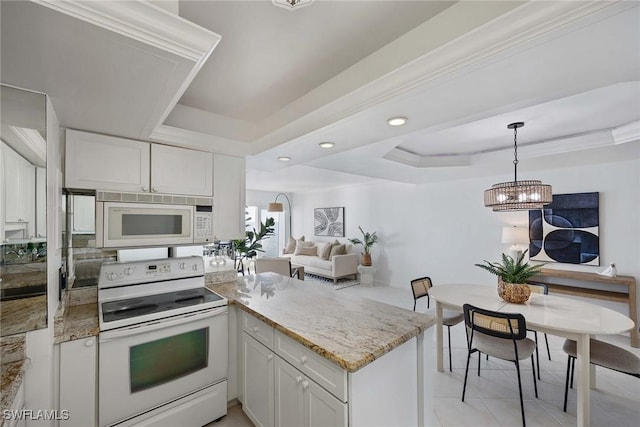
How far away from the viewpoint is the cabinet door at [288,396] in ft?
4.78

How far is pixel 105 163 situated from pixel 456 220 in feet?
17.1

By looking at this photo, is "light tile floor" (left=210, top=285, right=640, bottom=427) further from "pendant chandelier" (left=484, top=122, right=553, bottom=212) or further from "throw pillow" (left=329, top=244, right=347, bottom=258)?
"throw pillow" (left=329, top=244, right=347, bottom=258)

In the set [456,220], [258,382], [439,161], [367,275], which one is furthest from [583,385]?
[367,275]

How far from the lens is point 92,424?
1.54m

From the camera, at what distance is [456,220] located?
5125 mm

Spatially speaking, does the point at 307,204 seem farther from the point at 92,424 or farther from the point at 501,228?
the point at 92,424

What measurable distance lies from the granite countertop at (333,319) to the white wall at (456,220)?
3713mm

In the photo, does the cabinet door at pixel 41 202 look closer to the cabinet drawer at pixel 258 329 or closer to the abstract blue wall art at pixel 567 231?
the cabinet drawer at pixel 258 329

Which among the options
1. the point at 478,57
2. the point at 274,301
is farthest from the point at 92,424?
the point at 478,57

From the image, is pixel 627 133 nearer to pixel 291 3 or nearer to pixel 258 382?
pixel 291 3

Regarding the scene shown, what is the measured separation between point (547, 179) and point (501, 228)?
98 centimetres

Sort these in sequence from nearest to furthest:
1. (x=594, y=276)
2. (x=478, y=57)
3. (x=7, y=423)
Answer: (x=7, y=423) < (x=478, y=57) < (x=594, y=276)

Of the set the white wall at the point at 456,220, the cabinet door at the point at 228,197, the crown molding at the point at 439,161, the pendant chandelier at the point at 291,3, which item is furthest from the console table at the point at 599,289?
the pendant chandelier at the point at 291,3

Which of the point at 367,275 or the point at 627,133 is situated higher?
the point at 627,133
